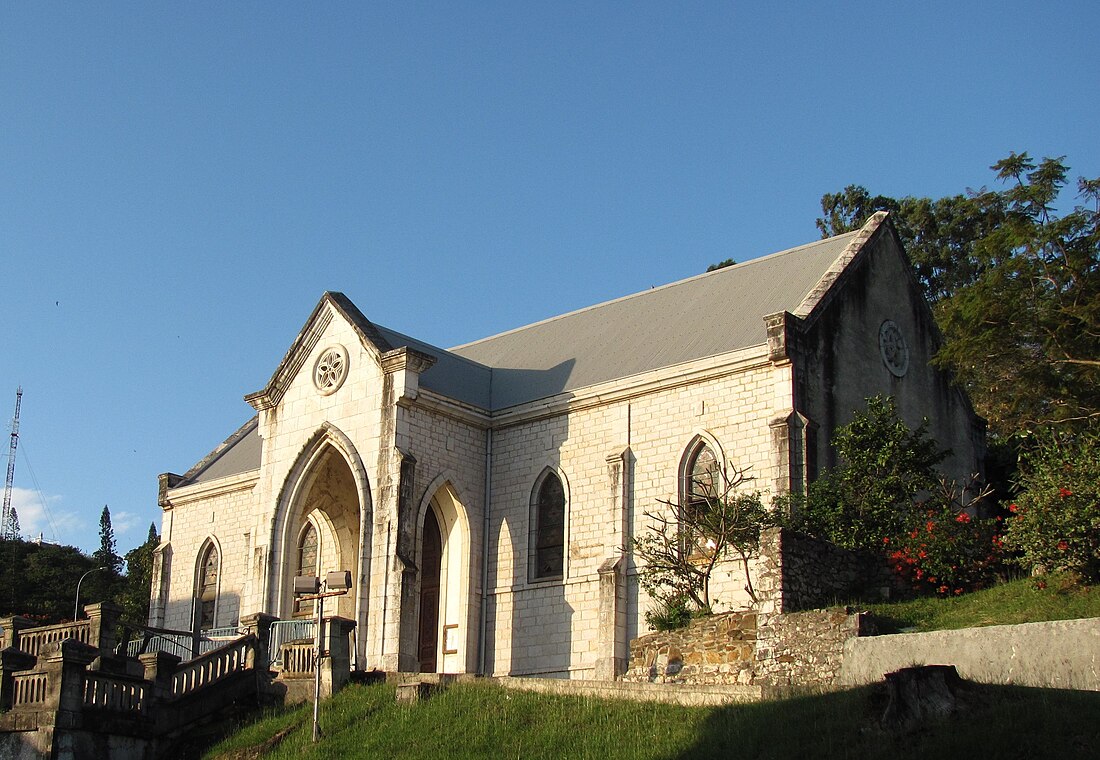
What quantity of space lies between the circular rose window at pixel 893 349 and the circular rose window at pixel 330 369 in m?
12.5

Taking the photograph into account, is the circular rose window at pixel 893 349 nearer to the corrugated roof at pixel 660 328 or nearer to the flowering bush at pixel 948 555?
the corrugated roof at pixel 660 328

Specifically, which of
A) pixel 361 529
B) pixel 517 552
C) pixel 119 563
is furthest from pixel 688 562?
pixel 119 563

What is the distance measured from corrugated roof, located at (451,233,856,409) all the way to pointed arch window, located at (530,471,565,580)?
7.81 ft

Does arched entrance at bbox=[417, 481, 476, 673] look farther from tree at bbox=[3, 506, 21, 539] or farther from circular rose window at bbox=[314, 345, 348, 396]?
tree at bbox=[3, 506, 21, 539]

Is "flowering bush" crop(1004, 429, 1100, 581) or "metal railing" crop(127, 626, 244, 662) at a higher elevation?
"flowering bush" crop(1004, 429, 1100, 581)

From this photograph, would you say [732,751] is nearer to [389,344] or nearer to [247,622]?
[247,622]

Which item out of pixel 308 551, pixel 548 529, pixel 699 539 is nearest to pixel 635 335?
pixel 548 529

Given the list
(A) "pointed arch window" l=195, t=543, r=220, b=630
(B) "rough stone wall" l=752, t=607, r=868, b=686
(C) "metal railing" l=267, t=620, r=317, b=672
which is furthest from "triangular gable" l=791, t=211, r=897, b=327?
(A) "pointed arch window" l=195, t=543, r=220, b=630

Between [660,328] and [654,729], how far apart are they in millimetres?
15572

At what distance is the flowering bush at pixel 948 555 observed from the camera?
24.3m

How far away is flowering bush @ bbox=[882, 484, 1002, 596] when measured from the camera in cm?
2431

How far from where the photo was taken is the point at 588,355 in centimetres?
3391

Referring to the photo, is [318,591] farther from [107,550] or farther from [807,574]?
[107,550]

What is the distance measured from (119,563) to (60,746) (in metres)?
58.7
